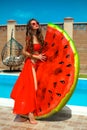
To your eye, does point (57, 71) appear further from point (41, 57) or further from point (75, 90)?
point (75, 90)

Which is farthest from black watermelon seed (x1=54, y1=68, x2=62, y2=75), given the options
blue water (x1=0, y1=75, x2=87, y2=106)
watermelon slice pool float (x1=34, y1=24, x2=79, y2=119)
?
blue water (x1=0, y1=75, x2=87, y2=106)

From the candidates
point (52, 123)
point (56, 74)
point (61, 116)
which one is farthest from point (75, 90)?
point (52, 123)

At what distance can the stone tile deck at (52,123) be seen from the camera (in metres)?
4.53

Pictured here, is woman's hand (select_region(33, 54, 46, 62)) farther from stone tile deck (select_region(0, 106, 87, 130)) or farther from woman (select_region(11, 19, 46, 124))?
stone tile deck (select_region(0, 106, 87, 130))

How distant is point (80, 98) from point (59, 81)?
4642mm

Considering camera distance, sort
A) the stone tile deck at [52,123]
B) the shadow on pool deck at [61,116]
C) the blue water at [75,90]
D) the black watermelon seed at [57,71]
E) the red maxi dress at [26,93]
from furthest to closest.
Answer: the blue water at [75,90] → the shadow on pool deck at [61,116] → the black watermelon seed at [57,71] → the red maxi dress at [26,93] → the stone tile deck at [52,123]

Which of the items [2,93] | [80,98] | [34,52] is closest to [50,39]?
[34,52]

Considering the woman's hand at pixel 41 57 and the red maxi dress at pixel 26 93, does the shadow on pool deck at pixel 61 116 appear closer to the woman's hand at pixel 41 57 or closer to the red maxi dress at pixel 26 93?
the red maxi dress at pixel 26 93

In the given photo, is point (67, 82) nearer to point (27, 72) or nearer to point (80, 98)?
point (27, 72)

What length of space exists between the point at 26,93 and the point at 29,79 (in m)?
0.22

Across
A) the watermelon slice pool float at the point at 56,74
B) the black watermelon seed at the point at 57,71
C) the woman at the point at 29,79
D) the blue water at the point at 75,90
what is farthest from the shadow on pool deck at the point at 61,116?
the blue water at the point at 75,90

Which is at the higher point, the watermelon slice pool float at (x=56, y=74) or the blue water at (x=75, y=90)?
the watermelon slice pool float at (x=56, y=74)

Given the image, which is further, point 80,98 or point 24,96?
point 80,98

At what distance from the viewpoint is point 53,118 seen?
512 centimetres
